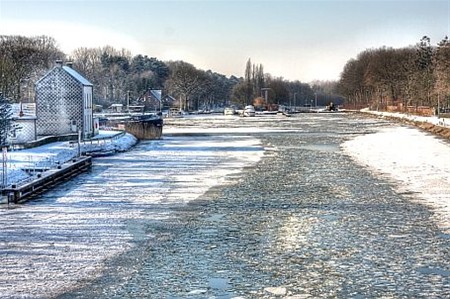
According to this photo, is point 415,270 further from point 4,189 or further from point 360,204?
point 4,189

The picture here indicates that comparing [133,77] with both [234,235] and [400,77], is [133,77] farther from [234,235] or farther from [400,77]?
[234,235]

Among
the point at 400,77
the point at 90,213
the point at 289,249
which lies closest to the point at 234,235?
the point at 289,249

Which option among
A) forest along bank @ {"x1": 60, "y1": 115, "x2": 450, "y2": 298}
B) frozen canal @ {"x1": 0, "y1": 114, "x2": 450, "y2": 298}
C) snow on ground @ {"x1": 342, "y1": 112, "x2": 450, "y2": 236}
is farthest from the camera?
snow on ground @ {"x1": 342, "y1": 112, "x2": 450, "y2": 236}

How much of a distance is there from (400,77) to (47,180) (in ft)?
320

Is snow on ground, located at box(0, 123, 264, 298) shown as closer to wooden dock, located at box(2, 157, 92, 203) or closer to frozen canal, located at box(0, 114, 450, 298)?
frozen canal, located at box(0, 114, 450, 298)

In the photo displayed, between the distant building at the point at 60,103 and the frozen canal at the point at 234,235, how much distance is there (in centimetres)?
1751

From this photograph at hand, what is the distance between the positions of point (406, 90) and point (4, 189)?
88.3 metres

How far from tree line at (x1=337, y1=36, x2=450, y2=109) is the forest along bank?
5194cm

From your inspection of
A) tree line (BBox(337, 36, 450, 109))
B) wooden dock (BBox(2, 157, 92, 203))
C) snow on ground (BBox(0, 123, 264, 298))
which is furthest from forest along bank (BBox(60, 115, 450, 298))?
→ tree line (BBox(337, 36, 450, 109))

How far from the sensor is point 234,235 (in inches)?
494

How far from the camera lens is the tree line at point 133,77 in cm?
9244

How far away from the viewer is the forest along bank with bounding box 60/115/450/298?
29.1ft

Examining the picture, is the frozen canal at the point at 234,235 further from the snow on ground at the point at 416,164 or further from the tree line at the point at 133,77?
the tree line at the point at 133,77

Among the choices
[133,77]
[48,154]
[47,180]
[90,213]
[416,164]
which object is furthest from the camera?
[133,77]
